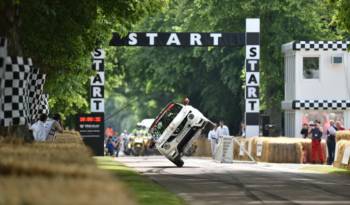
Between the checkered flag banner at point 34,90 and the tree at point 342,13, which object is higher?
the tree at point 342,13

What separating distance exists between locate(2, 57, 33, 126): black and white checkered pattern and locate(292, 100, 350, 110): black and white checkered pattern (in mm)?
29660

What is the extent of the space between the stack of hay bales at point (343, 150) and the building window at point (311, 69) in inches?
597

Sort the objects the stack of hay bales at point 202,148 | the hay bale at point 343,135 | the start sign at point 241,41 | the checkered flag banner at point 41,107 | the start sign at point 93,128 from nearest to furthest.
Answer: the checkered flag banner at point 41,107 → the hay bale at point 343,135 → the start sign at point 93,128 → the start sign at point 241,41 → the stack of hay bales at point 202,148

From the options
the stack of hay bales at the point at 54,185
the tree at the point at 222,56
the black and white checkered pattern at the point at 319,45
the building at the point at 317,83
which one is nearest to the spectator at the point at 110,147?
the tree at the point at 222,56

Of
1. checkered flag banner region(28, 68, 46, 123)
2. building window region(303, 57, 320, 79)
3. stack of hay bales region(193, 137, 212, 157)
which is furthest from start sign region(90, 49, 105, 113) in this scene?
checkered flag banner region(28, 68, 46, 123)

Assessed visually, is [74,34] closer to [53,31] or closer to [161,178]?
[53,31]

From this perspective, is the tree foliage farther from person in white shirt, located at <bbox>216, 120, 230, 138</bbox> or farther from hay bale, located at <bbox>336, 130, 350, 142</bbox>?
person in white shirt, located at <bbox>216, 120, 230, 138</bbox>

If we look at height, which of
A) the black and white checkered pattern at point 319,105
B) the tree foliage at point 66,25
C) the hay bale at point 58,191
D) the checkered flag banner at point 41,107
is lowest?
the hay bale at point 58,191

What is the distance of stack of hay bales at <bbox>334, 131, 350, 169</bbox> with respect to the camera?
3272 centimetres

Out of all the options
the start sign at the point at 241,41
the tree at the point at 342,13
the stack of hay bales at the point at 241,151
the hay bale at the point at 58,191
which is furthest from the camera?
the start sign at the point at 241,41

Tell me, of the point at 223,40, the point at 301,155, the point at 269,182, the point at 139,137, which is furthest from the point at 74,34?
the point at 139,137

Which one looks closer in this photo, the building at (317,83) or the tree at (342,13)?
the tree at (342,13)

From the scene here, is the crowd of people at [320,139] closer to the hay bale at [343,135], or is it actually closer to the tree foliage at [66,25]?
the hay bale at [343,135]

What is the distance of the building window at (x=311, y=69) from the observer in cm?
5038
